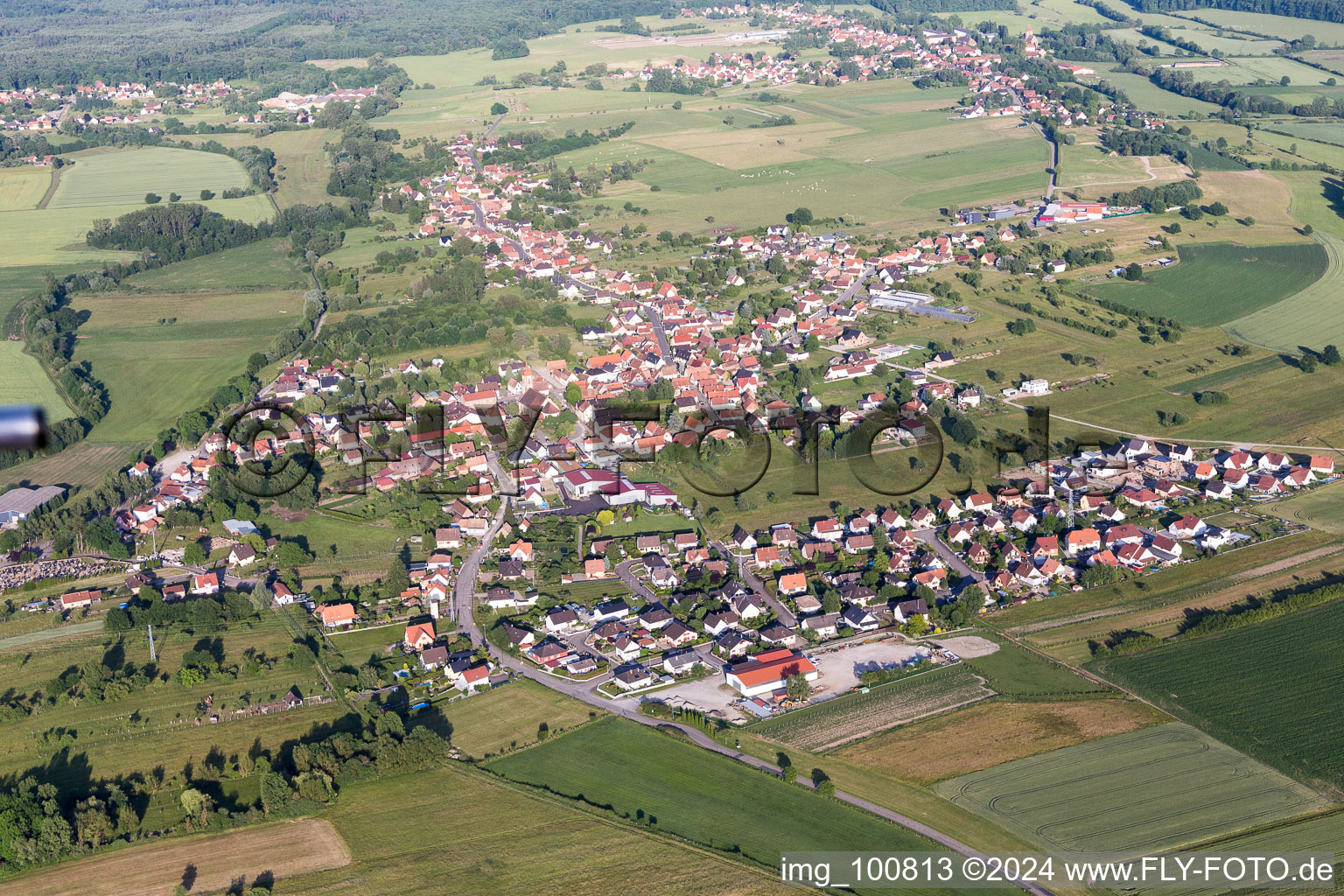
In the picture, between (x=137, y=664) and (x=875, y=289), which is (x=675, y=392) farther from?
(x=137, y=664)

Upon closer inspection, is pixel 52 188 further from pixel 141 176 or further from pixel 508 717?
pixel 508 717

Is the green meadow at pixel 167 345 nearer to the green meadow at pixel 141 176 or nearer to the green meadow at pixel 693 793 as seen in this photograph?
the green meadow at pixel 141 176

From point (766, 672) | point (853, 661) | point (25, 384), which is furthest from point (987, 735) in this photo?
point (25, 384)

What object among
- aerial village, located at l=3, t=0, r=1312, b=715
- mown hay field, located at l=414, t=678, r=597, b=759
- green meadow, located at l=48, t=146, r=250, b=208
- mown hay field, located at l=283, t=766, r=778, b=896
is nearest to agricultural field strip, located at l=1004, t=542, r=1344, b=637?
aerial village, located at l=3, t=0, r=1312, b=715

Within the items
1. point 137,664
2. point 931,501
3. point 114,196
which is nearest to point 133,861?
point 137,664

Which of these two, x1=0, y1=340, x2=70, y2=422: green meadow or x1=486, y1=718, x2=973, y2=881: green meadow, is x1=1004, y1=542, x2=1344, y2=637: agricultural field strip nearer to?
x1=486, y1=718, x2=973, y2=881: green meadow

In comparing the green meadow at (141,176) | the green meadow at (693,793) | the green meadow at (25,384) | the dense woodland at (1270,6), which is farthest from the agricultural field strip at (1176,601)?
the dense woodland at (1270,6)
